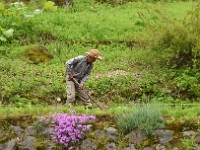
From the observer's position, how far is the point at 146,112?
30.2 feet

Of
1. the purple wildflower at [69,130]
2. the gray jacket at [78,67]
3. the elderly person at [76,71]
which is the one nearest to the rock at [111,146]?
the purple wildflower at [69,130]

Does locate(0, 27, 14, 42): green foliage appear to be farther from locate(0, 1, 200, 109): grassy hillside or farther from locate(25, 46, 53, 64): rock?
locate(25, 46, 53, 64): rock

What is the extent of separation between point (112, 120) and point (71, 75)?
2359 millimetres

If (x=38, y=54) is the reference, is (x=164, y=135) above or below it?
above

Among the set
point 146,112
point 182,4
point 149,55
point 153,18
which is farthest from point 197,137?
point 182,4

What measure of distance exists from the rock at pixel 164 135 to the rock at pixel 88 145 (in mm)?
1107

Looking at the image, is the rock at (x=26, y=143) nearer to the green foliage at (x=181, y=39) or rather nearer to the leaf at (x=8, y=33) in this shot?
the green foliage at (x=181, y=39)

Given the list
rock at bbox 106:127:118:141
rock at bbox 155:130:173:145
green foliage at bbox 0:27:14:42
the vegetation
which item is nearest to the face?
the vegetation

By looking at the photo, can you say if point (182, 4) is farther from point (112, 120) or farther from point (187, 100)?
point (112, 120)

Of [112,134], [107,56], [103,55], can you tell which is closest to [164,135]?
[112,134]

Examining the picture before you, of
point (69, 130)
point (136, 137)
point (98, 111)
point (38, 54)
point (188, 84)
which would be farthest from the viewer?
point (38, 54)

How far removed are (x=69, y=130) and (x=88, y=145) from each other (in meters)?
0.42

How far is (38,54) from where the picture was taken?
1545cm

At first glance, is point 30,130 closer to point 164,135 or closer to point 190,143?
point 164,135
